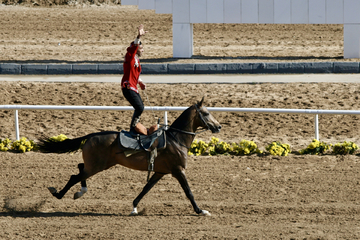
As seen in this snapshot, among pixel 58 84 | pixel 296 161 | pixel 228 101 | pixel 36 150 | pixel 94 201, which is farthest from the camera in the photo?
pixel 58 84

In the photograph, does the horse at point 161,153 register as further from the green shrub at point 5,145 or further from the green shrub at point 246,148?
the green shrub at point 5,145

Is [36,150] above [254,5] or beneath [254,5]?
beneath

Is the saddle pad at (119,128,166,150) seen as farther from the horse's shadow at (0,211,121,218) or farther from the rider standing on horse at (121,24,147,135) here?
the horse's shadow at (0,211,121,218)

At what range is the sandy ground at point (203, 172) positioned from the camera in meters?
6.59

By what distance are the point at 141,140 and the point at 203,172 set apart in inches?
89.0

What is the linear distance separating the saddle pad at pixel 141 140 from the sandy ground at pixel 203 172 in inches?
38.6

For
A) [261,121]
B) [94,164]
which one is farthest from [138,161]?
[261,121]

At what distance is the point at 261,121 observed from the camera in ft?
40.6

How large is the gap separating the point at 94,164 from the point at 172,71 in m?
9.50

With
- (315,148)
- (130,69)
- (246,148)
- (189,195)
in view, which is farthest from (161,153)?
(315,148)

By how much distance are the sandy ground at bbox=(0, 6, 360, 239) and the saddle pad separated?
981 millimetres

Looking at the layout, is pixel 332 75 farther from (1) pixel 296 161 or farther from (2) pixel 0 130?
(2) pixel 0 130

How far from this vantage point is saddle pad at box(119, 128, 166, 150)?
6992mm

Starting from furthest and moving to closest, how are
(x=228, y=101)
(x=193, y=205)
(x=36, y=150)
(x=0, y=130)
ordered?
(x=228, y=101) < (x=0, y=130) < (x=36, y=150) < (x=193, y=205)
